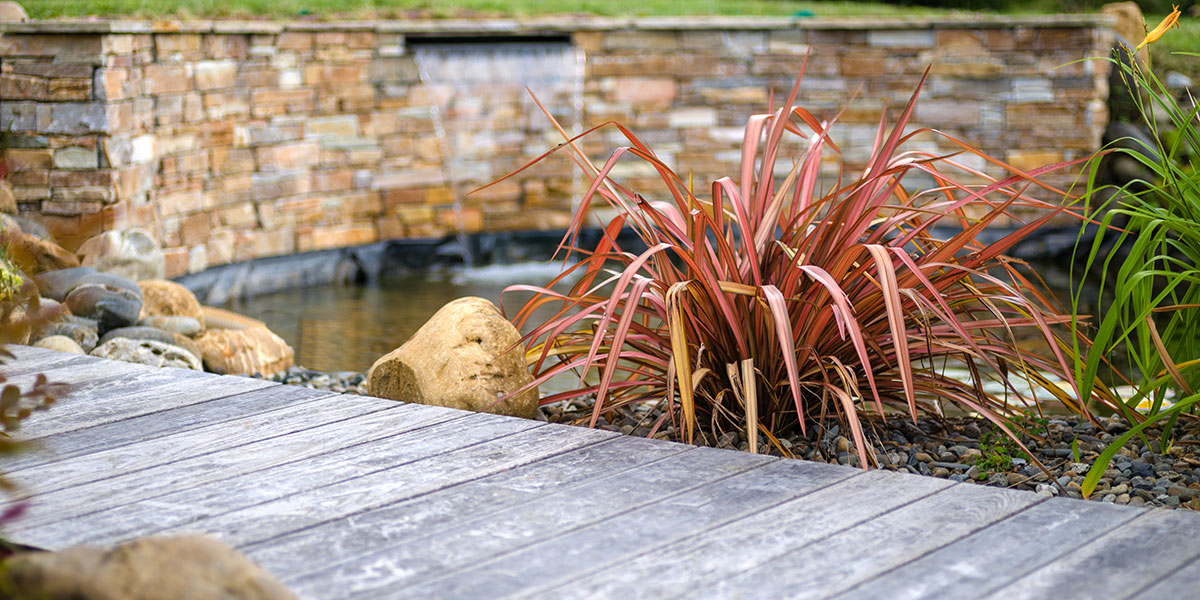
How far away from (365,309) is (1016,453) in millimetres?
3900

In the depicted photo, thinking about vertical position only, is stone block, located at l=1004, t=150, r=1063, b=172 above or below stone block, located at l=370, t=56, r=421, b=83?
below

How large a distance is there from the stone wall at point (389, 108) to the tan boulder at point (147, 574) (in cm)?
443

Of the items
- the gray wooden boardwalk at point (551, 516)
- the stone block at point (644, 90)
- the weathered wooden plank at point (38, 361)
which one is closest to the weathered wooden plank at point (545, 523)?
the gray wooden boardwalk at point (551, 516)

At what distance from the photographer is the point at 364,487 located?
5.86 feet

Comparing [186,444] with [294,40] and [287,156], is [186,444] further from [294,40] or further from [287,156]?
[294,40]

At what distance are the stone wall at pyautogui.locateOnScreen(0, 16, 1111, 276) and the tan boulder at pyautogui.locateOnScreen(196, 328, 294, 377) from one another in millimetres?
1182

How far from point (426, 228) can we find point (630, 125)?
1.52 metres

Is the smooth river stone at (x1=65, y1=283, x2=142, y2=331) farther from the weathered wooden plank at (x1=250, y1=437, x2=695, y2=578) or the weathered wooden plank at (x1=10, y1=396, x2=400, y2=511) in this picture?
the weathered wooden plank at (x1=250, y1=437, x2=695, y2=578)

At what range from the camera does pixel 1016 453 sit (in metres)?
2.78

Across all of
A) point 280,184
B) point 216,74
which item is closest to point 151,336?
point 216,74

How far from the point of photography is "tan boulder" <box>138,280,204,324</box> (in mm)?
4641

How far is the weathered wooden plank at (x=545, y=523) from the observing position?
1.41 meters

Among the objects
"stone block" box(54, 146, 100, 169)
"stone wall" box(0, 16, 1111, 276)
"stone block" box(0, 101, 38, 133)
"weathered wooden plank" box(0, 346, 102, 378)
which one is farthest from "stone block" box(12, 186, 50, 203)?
"weathered wooden plank" box(0, 346, 102, 378)

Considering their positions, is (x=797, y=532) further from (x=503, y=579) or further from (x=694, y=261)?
(x=694, y=261)
